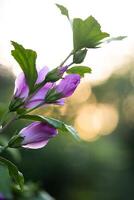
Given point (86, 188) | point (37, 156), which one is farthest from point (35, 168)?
point (86, 188)

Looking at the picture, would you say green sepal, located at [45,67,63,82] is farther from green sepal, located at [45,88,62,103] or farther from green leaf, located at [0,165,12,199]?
green leaf, located at [0,165,12,199]

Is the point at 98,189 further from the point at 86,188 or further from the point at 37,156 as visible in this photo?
the point at 37,156

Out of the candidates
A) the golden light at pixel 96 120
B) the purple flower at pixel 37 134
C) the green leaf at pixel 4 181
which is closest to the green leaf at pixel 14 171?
the purple flower at pixel 37 134

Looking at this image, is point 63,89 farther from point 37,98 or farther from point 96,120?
point 96,120

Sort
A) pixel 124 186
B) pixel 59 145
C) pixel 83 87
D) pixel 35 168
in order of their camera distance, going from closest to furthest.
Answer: pixel 35 168, pixel 59 145, pixel 124 186, pixel 83 87

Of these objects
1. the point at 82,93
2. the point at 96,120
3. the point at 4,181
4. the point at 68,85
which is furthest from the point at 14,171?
the point at 82,93

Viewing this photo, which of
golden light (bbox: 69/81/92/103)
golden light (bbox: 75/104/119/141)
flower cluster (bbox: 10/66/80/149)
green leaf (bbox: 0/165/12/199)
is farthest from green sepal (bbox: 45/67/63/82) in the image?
golden light (bbox: 69/81/92/103)

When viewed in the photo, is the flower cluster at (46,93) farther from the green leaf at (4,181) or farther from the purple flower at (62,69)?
the green leaf at (4,181)
